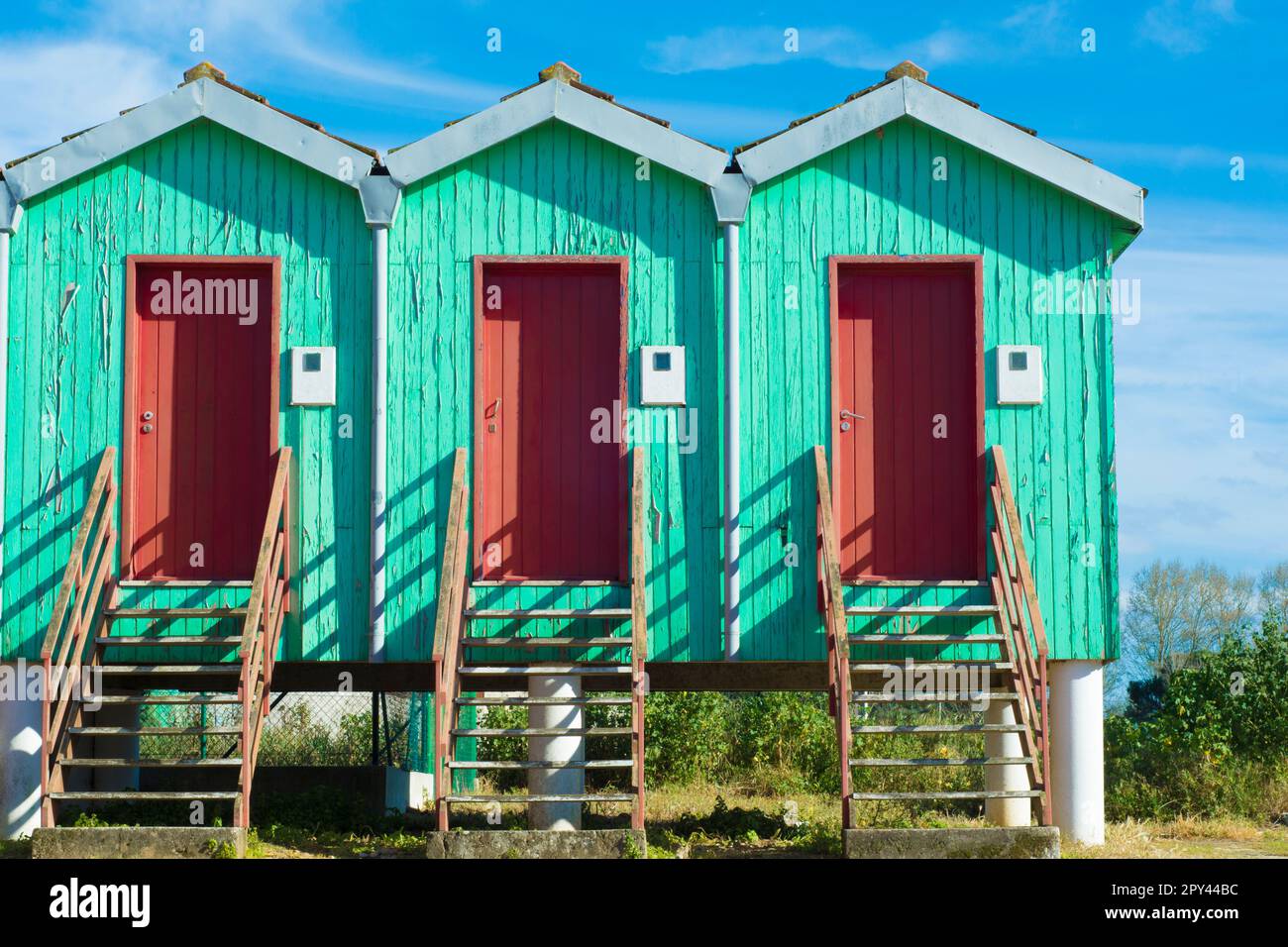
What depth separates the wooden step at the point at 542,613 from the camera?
10258 millimetres

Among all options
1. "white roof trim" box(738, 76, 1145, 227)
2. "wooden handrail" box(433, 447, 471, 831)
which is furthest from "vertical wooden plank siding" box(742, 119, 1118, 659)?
"wooden handrail" box(433, 447, 471, 831)

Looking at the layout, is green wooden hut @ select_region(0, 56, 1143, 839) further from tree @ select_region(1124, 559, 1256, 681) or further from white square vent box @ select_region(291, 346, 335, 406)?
tree @ select_region(1124, 559, 1256, 681)

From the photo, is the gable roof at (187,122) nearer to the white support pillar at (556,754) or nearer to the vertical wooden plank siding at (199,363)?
the vertical wooden plank siding at (199,363)

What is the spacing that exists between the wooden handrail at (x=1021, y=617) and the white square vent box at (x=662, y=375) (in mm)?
2303

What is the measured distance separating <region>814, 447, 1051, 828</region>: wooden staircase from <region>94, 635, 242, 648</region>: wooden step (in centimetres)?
402

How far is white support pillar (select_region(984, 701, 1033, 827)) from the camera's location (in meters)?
11.0

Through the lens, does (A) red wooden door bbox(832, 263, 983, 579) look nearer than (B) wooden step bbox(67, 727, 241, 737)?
No

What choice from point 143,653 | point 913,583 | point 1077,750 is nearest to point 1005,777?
point 1077,750

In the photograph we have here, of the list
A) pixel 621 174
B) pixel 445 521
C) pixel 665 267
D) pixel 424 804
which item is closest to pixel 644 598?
pixel 445 521

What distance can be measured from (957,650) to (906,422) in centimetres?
169

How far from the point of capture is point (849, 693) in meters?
9.38

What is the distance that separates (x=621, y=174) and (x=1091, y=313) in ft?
11.7

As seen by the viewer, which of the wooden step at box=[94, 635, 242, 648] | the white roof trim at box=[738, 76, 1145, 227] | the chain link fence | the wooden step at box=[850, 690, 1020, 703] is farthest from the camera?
the chain link fence
